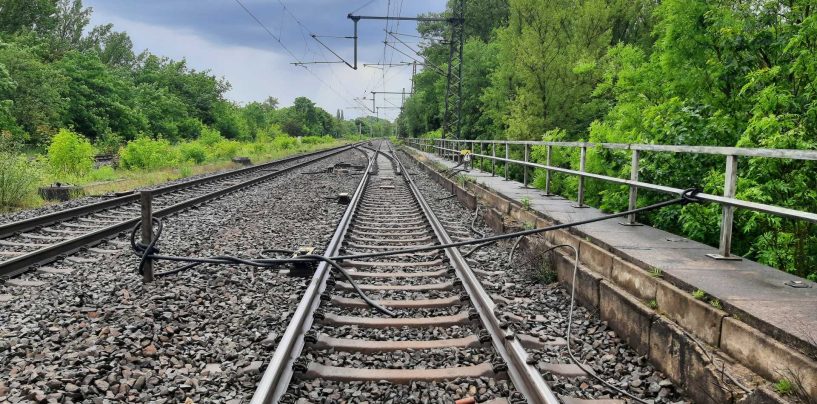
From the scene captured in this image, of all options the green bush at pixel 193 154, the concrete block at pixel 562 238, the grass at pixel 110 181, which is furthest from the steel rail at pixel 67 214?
the green bush at pixel 193 154

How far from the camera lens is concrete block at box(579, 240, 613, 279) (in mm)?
4746

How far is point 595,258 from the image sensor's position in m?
5.05

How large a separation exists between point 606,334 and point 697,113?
3808mm

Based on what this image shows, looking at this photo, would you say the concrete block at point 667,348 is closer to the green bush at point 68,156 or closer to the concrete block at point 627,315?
the concrete block at point 627,315

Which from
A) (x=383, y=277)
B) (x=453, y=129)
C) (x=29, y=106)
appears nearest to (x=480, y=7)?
(x=453, y=129)

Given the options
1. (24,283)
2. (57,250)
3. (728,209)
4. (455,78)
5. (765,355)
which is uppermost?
(455,78)

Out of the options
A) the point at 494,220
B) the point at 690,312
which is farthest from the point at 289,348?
the point at 494,220

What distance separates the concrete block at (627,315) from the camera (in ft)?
12.2

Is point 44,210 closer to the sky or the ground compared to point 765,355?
closer to the ground

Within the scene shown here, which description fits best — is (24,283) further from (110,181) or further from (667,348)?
(110,181)

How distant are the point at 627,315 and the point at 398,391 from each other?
6.22ft

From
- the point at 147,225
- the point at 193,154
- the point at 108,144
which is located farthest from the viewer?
the point at 108,144

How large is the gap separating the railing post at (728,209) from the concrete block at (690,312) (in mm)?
1006

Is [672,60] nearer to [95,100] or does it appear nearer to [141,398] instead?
[141,398]
